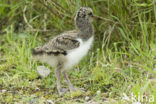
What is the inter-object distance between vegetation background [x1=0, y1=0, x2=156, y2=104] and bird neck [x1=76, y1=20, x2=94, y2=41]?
0.64 ft

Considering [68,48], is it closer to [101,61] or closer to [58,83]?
[58,83]

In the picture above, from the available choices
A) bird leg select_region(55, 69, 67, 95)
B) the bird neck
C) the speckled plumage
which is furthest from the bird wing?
bird leg select_region(55, 69, 67, 95)

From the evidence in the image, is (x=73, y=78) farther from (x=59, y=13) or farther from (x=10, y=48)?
(x=10, y=48)

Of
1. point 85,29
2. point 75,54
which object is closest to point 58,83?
point 75,54

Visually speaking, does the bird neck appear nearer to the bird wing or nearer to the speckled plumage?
the speckled plumage

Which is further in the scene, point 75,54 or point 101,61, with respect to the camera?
point 101,61

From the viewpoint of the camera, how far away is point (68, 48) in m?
3.48

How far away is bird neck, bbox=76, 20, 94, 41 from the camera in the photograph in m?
3.63

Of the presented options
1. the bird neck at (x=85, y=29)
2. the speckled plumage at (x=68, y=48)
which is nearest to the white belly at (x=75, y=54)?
the speckled plumage at (x=68, y=48)

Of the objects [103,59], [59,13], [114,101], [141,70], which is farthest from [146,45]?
[59,13]

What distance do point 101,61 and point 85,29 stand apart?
2.00 ft

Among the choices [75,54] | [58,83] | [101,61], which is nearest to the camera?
[75,54]

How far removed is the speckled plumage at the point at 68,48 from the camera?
3473 mm

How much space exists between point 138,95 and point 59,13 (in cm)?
167
